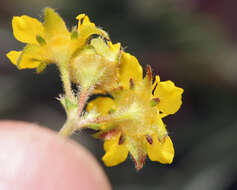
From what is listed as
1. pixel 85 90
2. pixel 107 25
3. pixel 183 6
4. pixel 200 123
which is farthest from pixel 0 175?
pixel 183 6

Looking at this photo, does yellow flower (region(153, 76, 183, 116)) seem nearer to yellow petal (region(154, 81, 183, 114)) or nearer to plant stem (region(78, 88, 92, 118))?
yellow petal (region(154, 81, 183, 114))

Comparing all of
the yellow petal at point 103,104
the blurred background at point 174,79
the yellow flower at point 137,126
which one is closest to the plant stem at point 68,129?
the yellow flower at point 137,126

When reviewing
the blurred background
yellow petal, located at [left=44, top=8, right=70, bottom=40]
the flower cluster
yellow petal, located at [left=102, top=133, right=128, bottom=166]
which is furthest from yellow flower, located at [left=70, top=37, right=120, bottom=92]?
the blurred background

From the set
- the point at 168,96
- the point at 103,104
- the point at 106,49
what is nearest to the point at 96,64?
the point at 106,49

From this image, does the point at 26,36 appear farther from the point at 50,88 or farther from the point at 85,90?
the point at 50,88

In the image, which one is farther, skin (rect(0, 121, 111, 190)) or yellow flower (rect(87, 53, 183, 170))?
yellow flower (rect(87, 53, 183, 170))

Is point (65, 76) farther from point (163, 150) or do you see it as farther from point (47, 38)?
point (163, 150)
